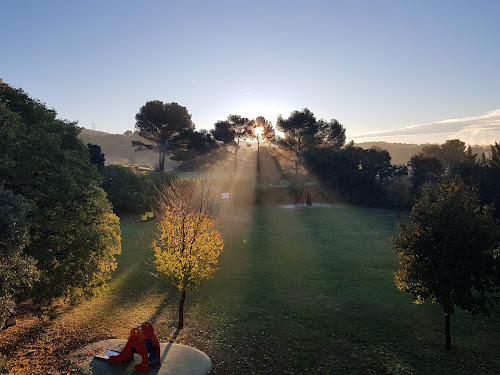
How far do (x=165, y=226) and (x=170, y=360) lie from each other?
536cm

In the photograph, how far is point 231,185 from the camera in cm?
5512

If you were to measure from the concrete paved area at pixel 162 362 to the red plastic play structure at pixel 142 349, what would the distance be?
0.69ft

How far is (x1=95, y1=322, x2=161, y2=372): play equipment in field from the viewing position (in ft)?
36.2

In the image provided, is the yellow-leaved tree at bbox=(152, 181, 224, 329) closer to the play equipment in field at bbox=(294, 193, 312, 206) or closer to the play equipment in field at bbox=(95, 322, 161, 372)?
the play equipment in field at bbox=(95, 322, 161, 372)

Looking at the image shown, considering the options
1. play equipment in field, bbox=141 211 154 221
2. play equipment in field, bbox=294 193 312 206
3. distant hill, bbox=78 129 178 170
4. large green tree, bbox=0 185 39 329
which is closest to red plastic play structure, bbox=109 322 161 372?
large green tree, bbox=0 185 39 329

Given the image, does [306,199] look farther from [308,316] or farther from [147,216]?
[308,316]

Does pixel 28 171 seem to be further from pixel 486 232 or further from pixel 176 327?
pixel 486 232

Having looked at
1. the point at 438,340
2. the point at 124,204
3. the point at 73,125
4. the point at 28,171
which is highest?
the point at 73,125

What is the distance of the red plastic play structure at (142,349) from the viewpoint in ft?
36.2

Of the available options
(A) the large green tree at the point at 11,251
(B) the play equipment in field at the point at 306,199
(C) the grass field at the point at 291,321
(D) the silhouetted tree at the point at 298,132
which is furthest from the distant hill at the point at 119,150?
(A) the large green tree at the point at 11,251

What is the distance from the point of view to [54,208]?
14.0m

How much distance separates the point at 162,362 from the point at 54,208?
24.5 feet

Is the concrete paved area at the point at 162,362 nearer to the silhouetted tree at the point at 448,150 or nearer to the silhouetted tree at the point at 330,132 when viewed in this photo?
the silhouetted tree at the point at 330,132

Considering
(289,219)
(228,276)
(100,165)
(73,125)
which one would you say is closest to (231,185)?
(289,219)
